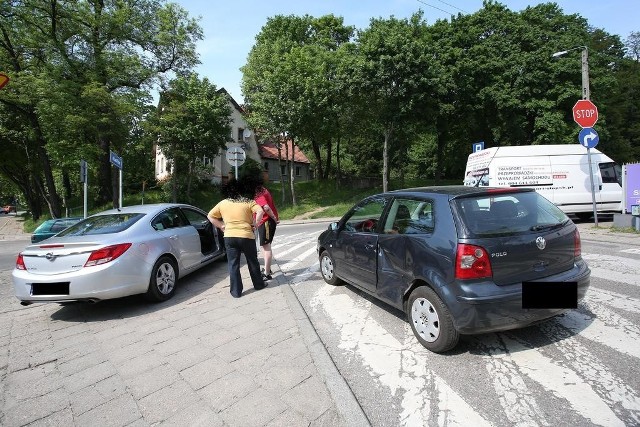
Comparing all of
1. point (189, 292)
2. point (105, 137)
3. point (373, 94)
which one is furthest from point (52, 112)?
point (189, 292)

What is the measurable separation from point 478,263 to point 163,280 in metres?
4.47

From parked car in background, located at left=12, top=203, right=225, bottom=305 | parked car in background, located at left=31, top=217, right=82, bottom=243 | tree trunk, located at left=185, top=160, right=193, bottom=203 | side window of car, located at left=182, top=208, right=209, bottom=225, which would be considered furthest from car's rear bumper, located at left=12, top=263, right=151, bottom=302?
tree trunk, located at left=185, top=160, right=193, bottom=203

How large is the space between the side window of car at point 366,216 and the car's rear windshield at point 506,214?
1222mm

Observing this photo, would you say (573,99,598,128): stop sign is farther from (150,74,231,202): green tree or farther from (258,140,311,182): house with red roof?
(258,140,311,182): house with red roof

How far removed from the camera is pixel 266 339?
3.93m

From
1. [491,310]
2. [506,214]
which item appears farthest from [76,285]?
[506,214]

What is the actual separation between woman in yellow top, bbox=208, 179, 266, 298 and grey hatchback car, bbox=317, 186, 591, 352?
7.64 ft

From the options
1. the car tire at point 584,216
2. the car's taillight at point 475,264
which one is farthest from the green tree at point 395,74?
the car's taillight at point 475,264

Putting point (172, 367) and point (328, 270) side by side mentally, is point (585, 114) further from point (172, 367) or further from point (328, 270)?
point (172, 367)

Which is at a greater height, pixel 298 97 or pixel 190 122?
pixel 298 97

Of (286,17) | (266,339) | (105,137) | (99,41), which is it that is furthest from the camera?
(286,17)

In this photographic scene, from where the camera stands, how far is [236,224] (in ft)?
18.0

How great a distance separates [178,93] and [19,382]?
1014 inches

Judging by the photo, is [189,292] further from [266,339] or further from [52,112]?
[52,112]
